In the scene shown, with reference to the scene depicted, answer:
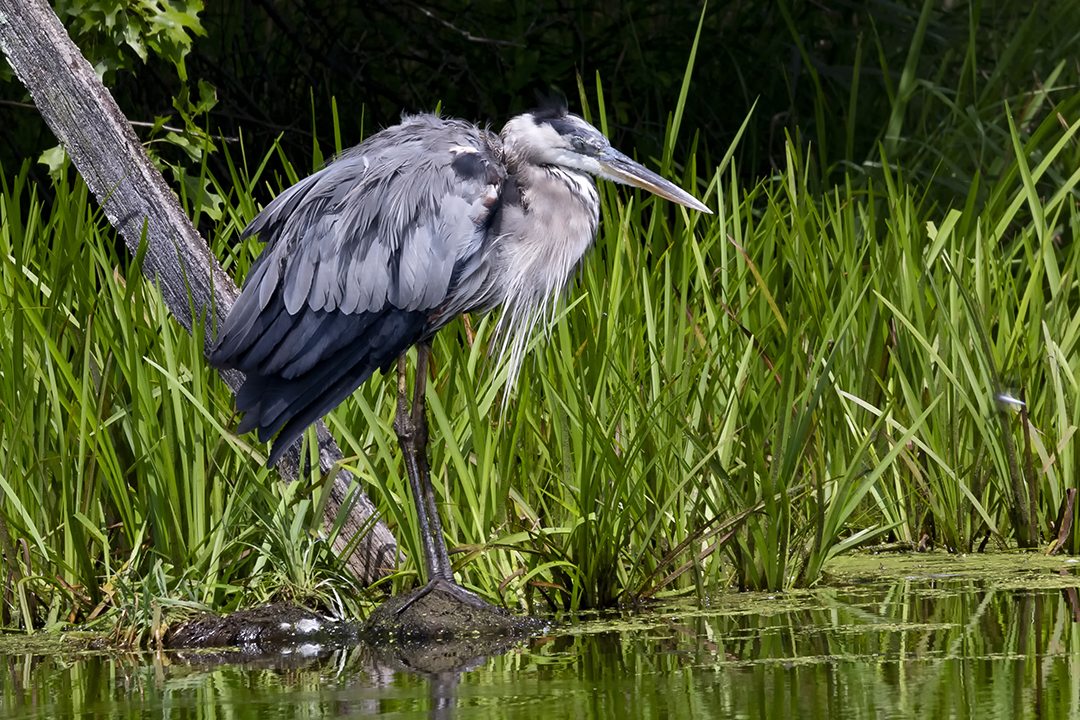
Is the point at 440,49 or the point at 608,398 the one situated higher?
the point at 440,49

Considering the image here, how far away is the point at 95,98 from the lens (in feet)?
12.1

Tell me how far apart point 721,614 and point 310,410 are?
3.57 ft

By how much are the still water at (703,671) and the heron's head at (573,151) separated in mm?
1154

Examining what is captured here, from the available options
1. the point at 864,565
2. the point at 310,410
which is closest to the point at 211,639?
the point at 310,410

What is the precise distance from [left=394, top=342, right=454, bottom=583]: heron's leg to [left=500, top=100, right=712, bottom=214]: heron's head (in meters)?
0.61

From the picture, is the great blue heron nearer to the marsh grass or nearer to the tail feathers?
the tail feathers

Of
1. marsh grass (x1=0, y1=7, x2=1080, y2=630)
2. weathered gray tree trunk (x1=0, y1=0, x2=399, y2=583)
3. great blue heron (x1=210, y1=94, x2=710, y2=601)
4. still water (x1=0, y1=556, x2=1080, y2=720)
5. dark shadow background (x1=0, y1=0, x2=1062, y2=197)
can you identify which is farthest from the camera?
dark shadow background (x1=0, y1=0, x2=1062, y2=197)

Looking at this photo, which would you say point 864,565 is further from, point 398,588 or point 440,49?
point 440,49


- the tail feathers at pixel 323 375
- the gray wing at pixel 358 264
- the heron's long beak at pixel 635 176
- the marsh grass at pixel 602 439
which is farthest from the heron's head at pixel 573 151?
the tail feathers at pixel 323 375

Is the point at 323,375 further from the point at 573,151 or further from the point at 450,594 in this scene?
the point at 573,151

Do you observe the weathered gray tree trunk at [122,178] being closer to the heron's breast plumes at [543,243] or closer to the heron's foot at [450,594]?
the heron's foot at [450,594]

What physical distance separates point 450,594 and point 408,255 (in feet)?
2.92

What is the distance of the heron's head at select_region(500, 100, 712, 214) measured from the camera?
3.82 meters

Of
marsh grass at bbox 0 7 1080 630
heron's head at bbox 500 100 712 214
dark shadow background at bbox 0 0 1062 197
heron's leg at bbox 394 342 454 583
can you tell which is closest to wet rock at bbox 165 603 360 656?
marsh grass at bbox 0 7 1080 630
